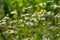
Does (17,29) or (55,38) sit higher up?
(17,29)

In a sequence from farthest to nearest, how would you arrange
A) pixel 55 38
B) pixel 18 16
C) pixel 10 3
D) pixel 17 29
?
pixel 10 3 < pixel 18 16 < pixel 17 29 < pixel 55 38

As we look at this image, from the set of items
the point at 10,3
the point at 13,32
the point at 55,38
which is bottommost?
the point at 55,38

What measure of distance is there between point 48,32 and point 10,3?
132cm

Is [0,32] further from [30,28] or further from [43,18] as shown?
[43,18]

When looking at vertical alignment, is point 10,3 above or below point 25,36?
above

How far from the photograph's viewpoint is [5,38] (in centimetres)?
347

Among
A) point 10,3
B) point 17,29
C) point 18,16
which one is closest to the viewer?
point 17,29

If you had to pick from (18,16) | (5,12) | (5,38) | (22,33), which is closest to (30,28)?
(22,33)

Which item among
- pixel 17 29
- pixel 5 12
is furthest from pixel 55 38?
pixel 5 12

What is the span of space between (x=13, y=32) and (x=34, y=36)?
302mm

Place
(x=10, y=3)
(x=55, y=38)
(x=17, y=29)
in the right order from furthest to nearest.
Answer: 1. (x=10, y=3)
2. (x=17, y=29)
3. (x=55, y=38)

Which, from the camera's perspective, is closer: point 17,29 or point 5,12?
point 17,29

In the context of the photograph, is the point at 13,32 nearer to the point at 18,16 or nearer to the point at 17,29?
the point at 17,29

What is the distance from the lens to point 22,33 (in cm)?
341
